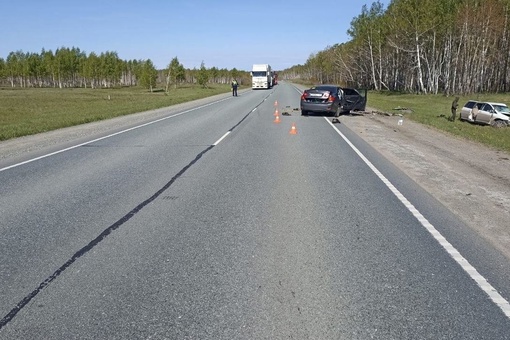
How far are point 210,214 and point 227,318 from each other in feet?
8.56

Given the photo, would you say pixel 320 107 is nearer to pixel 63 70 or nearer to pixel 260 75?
pixel 260 75

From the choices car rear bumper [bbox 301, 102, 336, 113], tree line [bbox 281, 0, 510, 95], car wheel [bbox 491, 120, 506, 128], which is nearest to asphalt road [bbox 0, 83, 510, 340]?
car rear bumper [bbox 301, 102, 336, 113]

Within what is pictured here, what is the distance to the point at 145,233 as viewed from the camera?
5008mm

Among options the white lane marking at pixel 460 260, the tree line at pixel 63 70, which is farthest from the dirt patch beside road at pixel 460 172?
the tree line at pixel 63 70

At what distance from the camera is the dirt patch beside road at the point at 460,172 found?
18.8ft

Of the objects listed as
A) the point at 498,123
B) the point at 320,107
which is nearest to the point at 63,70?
the point at 320,107

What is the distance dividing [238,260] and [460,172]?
6.87 m

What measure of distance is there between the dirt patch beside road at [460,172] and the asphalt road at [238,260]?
396 millimetres

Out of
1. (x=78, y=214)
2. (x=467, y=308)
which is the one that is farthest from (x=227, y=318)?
(x=78, y=214)

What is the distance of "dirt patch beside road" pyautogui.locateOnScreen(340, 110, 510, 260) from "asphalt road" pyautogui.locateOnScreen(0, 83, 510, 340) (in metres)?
0.40

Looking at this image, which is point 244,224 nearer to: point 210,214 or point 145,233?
point 210,214

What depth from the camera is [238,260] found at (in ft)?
14.0

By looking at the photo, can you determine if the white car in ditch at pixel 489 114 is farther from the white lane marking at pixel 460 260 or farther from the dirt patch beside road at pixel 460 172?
the white lane marking at pixel 460 260

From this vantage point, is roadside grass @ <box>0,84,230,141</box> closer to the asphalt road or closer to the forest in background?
the asphalt road
